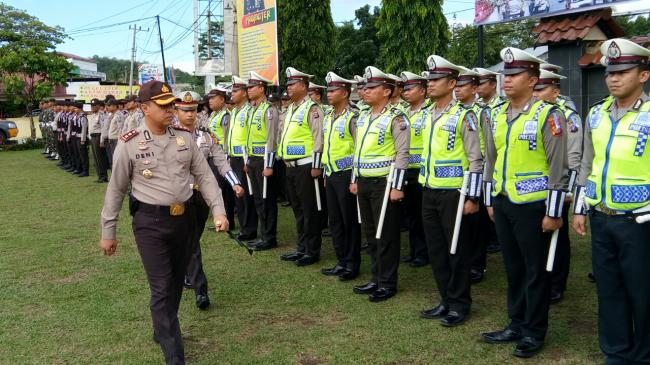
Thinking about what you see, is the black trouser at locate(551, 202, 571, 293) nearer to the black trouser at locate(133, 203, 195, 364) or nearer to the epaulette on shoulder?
the black trouser at locate(133, 203, 195, 364)

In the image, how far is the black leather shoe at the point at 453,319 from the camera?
4750mm

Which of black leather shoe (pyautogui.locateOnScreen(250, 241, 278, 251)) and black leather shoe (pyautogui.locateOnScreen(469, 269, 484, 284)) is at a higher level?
black leather shoe (pyautogui.locateOnScreen(250, 241, 278, 251))

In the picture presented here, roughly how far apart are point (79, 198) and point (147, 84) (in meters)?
9.00

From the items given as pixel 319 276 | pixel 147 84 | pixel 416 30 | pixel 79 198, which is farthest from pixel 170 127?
pixel 79 198

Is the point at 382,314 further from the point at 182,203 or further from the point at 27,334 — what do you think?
the point at 27,334

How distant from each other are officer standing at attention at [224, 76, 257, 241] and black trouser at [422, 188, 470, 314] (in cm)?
348

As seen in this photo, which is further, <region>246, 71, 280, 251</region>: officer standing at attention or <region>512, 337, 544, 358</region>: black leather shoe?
<region>246, 71, 280, 251</region>: officer standing at attention

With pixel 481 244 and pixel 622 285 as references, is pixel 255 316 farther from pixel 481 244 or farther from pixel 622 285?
pixel 622 285

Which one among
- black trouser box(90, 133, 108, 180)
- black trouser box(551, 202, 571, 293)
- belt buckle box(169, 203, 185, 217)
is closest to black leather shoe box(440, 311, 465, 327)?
black trouser box(551, 202, 571, 293)

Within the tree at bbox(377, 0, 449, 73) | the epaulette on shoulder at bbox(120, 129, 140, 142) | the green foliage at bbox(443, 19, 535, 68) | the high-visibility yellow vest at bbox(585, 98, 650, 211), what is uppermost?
the green foliage at bbox(443, 19, 535, 68)

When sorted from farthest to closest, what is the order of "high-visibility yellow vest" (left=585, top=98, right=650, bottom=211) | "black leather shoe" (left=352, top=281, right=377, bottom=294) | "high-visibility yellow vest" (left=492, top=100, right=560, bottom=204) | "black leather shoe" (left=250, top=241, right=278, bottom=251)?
"black leather shoe" (left=250, top=241, right=278, bottom=251), "black leather shoe" (left=352, top=281, right=377, bottom=294), "high-visibility yellow vest" (left=492, top=100, right=560, bottom=204), "high-visibility yellow vest" (left=585, top=98, right=650, bottom=211)

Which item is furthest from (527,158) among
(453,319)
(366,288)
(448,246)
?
(366,288)

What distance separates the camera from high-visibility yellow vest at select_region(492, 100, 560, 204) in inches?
161

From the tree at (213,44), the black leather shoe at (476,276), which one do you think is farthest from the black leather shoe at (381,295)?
the tree at (213,44)
